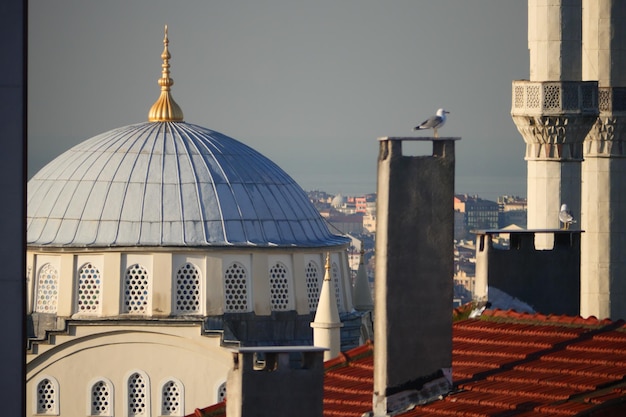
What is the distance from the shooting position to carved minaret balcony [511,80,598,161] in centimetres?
3250

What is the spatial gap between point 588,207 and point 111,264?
56.3 feet

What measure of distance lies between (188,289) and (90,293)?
221cm

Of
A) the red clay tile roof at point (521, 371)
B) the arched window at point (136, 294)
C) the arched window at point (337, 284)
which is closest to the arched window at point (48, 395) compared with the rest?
the arched window at point (136, 294)

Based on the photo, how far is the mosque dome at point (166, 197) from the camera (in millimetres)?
51656

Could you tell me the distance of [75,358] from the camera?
50.2 meters

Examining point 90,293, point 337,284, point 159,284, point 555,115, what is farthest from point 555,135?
point 337,284

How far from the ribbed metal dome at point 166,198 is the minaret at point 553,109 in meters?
18.9

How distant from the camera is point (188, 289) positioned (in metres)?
50.8

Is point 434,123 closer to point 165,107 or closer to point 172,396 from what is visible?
point 172,396

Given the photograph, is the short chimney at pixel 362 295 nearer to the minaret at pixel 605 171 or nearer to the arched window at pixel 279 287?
the arched window at pixel 279 287

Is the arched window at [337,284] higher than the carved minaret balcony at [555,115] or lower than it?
lower

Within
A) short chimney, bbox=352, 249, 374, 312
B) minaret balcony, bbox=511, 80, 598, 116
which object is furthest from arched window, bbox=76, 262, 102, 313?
minaret balcony, bbox=511, 80, 598, 116
